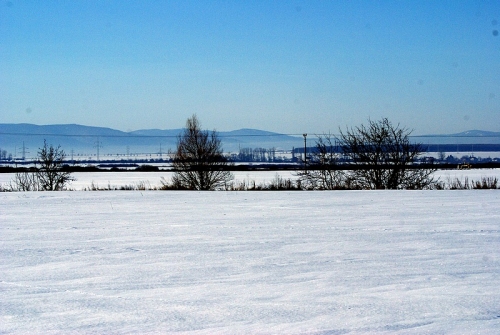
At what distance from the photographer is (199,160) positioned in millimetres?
45812

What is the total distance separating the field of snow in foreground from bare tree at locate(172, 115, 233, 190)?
31625mm

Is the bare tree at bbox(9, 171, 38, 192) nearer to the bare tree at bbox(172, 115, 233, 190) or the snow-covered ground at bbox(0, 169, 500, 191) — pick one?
the snow-covered ground at bbox(0, 169, 500, 191)

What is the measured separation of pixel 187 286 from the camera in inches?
240

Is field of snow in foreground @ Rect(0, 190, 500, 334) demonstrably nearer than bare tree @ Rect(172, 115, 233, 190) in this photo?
Yes

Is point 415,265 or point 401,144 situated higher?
point 401,144

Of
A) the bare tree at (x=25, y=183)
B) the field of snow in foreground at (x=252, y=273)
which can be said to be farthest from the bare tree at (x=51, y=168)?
the field of snow in foreground at (x=252, y=273)

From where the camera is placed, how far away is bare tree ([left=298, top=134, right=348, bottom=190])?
3306cm

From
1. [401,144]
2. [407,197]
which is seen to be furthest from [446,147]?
[407,197]

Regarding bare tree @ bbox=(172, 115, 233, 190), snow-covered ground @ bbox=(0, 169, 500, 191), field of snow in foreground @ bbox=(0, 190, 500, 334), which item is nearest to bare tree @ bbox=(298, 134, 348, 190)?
snow-covered ground @ bbox=(0, 169, 500, 191)

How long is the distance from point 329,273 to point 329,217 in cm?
562

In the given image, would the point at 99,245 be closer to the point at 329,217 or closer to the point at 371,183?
the point at 329,217

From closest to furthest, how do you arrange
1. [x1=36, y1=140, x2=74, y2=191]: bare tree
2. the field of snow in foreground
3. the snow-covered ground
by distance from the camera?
the field of snow in foreground
[x1=36, y1=140, x2=74, y2=191]: bare tree
the snow-covered ground

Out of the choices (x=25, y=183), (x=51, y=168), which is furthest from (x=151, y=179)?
(x=25, y=183)

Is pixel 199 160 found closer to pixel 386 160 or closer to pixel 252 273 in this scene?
pixel 386 160
